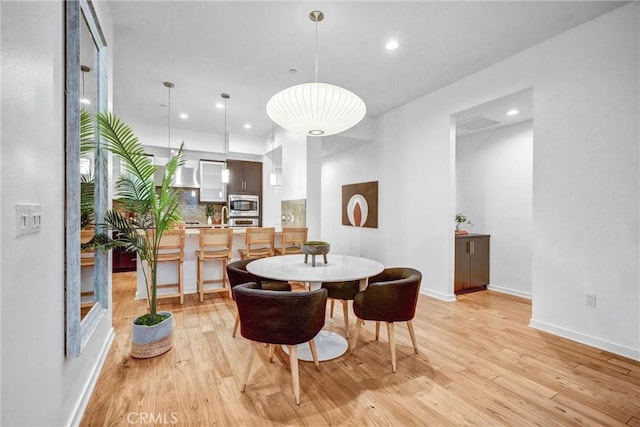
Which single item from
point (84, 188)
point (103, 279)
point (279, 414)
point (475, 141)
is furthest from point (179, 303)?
point (475, 141)

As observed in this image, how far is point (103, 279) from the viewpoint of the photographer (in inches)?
92.2

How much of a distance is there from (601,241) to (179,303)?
4.67m

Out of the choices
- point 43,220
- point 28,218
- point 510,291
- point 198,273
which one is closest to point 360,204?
point 510,291

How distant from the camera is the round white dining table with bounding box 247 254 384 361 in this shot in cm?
216

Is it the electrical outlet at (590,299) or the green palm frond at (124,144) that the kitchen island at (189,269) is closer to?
the green palm frond at (124,144)

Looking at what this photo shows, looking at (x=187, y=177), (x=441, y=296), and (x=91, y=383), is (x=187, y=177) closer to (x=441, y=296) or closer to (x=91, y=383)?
(x=91, y=383)

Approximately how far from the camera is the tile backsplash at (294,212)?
5.40 metres

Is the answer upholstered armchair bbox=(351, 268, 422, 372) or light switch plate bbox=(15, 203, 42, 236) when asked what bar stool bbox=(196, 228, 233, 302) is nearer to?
upholstered armchair bbox=(351, 268, 422, 372)

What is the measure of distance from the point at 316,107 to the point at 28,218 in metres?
1.81

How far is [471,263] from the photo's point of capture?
4.62m

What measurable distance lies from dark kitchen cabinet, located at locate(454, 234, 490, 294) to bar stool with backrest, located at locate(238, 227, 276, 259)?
276 centimetres

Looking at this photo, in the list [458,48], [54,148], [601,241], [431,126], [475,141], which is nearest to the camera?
[54,148]

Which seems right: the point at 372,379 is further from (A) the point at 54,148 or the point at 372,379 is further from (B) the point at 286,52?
(B) the point at 286,52

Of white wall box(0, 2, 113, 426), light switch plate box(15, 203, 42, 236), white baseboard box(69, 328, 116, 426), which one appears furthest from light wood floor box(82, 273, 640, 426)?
light switch plate box(15, 203, 42, 236)
